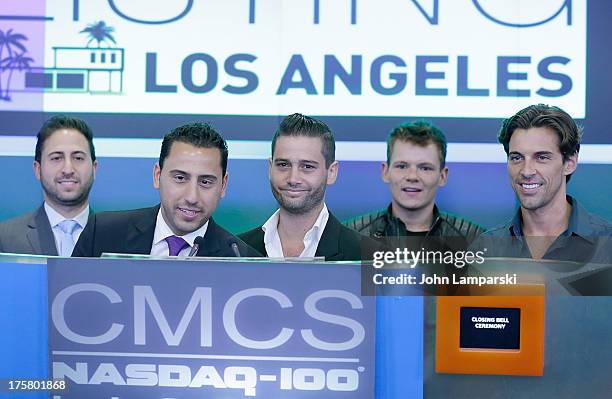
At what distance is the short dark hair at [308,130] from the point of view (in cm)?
344

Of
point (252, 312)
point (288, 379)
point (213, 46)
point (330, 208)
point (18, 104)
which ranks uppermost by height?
point (213, 46)

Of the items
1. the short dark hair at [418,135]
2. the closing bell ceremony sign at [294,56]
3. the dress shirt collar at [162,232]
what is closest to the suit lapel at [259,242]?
the dress shirt collar at [162,232]

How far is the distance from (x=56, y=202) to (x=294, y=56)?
49.8 inches

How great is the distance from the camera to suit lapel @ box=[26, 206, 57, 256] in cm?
355

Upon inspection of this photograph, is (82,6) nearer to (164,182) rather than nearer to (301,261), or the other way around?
(164,182)

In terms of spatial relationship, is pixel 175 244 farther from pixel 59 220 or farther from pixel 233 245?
pixel 59 220

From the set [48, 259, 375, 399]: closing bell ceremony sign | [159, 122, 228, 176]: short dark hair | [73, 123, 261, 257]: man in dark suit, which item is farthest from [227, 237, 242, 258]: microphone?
[48, 259, 375, 399]: closing bell ceremony sign

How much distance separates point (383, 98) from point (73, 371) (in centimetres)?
198

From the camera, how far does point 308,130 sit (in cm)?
345

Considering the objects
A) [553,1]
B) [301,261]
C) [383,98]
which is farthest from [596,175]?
[301,261]

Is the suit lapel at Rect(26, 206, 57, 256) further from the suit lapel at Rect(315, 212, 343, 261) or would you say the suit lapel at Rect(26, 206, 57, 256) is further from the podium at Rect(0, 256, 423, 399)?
the podium at Rect(0, 256, 423, 399)

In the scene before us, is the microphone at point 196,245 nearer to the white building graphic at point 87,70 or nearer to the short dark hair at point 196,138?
the short dark hair at point 196,138

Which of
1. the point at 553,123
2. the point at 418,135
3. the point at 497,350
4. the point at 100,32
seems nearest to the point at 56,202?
the point at 100,32

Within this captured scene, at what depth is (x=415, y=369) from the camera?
183 centimetres
